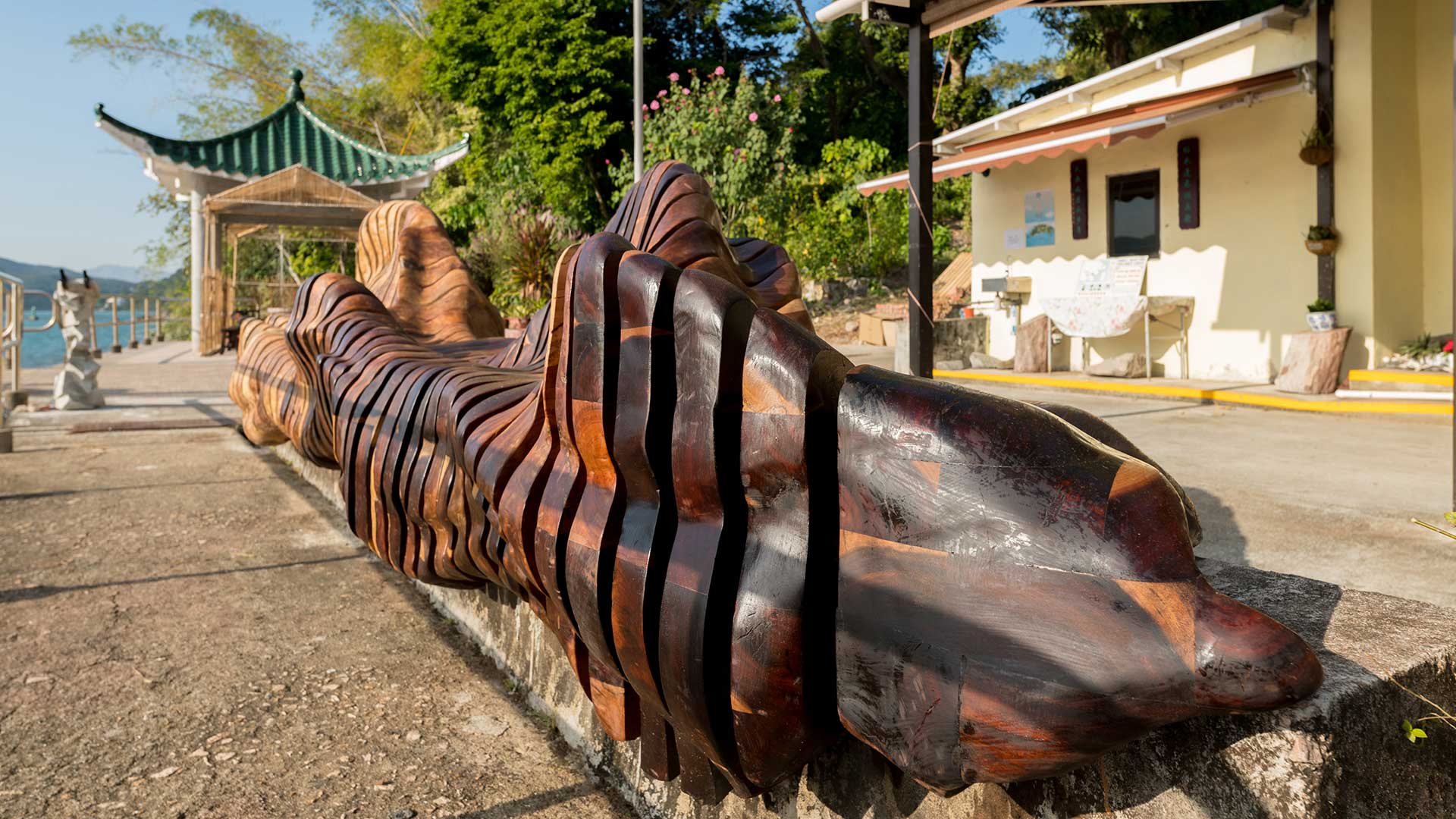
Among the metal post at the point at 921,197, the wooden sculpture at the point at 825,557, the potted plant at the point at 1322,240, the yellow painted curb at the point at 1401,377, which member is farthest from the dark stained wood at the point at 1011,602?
the potted plant at the point at 1322,240

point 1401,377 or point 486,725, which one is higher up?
point 1401,377

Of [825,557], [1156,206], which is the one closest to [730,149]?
[1156,206]

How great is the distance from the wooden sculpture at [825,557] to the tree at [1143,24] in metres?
15.4

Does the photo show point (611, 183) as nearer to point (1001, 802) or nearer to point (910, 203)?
point (910, 203)

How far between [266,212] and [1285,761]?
1442 cm

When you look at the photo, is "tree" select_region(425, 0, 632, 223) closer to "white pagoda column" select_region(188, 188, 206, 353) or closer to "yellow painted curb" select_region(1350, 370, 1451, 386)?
"white pagoda column" select_region(188, 188, 206, 353)

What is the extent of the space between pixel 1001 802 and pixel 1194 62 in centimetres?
987

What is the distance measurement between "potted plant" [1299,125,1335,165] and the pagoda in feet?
36.3

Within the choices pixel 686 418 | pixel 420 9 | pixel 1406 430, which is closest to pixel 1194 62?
pixel 1406 430

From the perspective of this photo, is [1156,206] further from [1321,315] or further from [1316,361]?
[1316,361]

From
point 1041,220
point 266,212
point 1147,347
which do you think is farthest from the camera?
point 266,212

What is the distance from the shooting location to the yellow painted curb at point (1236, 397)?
6500 mm

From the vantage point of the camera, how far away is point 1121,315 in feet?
31.4

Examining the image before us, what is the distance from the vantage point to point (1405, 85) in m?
8.09
